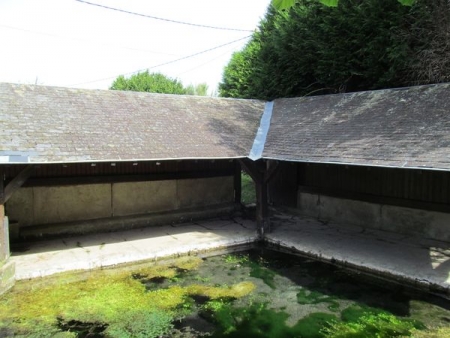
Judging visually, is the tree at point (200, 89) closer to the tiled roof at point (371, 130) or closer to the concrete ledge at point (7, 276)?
the tiled roof at point (371, 130)

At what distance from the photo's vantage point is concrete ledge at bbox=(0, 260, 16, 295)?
614cm

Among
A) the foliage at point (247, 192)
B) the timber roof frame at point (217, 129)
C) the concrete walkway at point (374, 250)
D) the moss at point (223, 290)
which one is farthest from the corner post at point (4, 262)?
the foliage at point (247, 192)

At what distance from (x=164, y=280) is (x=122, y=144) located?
10.2ft

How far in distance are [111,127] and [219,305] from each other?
487 centimetres

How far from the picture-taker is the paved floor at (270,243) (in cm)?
686

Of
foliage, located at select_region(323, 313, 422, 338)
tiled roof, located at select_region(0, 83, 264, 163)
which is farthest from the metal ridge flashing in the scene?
foliage, located at select_region(323, 313, 422, 338)

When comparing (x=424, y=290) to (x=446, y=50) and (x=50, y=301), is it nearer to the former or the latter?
(x=50, y=301)

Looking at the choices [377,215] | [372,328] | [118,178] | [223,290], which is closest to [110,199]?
[118,178]

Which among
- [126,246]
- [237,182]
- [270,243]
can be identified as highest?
[237,182]

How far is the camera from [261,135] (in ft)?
33.7

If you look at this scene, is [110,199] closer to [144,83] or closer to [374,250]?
[374,250]

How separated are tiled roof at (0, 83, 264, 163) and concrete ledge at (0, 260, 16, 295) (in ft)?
6.24

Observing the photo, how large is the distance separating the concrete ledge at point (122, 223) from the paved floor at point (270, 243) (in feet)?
0.90

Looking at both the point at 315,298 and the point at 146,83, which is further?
the point at 146,83
